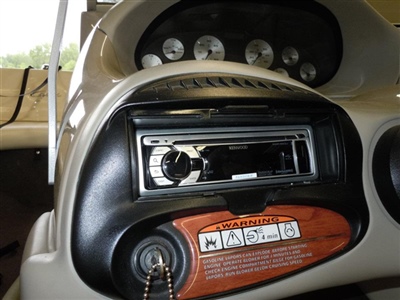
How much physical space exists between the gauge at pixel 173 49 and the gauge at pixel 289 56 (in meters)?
0.29

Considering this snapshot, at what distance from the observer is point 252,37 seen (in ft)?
3.21

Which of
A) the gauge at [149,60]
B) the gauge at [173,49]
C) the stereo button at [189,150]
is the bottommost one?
the stereo button at [189,150]

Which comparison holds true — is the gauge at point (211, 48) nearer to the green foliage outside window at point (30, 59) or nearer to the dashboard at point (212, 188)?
the dashboard at point (212, 188)

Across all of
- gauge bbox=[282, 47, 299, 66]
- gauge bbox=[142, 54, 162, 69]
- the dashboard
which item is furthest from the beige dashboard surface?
the dashboard

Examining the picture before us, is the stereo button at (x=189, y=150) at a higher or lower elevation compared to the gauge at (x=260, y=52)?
lower

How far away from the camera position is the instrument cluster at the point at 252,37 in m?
0.88

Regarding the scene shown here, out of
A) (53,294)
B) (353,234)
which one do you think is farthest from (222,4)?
(53,294)

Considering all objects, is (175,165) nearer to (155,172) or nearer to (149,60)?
(155,172)

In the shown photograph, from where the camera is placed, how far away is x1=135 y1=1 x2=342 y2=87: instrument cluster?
34.8 inches

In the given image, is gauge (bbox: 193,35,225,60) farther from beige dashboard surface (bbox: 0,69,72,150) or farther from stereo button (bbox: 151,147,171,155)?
beige dashboard surface (bbox: 0,69,72,150)

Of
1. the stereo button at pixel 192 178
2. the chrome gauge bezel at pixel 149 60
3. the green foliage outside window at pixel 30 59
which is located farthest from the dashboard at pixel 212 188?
the green foliage outside window at pixel 30 59

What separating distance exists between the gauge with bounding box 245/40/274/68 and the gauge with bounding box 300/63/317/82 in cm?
10

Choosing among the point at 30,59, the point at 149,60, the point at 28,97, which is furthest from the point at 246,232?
the point at 30,59

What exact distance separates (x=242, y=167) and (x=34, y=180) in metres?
1.61
